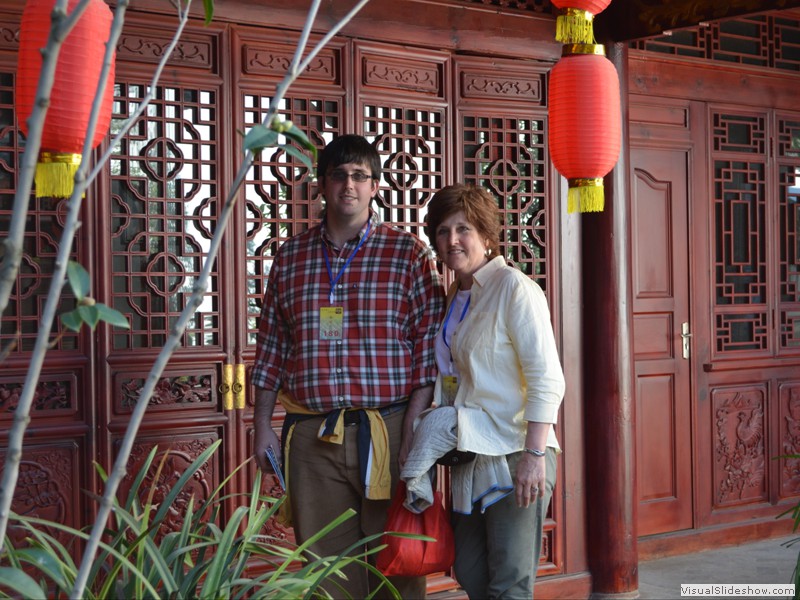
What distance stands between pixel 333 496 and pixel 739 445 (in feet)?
9.58

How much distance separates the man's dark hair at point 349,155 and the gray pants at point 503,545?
84 cm

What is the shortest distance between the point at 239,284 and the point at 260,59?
0.77m

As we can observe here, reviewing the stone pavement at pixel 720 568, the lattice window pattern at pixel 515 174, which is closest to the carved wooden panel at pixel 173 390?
the lattice window pattern at pixel 515 174

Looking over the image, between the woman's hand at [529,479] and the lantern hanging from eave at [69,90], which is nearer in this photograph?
the lantern hanging from eave at [69,90]

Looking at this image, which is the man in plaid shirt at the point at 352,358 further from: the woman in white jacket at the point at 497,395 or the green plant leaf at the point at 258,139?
the green plant leaf at the point at 258,139

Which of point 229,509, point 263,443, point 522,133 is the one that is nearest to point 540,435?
point 263,443

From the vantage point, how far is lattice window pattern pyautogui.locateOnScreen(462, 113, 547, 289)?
396 centimetres

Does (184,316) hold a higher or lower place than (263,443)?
higher

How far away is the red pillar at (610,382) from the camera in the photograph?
4.12 meters

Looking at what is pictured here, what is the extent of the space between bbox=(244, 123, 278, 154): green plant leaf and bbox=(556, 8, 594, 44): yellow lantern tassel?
198cm

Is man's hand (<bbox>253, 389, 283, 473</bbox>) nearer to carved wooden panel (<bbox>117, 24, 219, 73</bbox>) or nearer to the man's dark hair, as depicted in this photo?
the man's dark hair

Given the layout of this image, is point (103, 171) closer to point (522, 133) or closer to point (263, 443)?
point (263, 443)

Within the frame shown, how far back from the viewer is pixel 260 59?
348cm

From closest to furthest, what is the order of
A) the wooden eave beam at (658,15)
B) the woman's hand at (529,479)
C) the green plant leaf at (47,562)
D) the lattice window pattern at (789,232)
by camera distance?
1. the green plant leaf at (47,562)
2. the woman's hand at (529,479)
3. the wooden eave beam at (658,15)
4. the lattice window pattern at (789,232)
